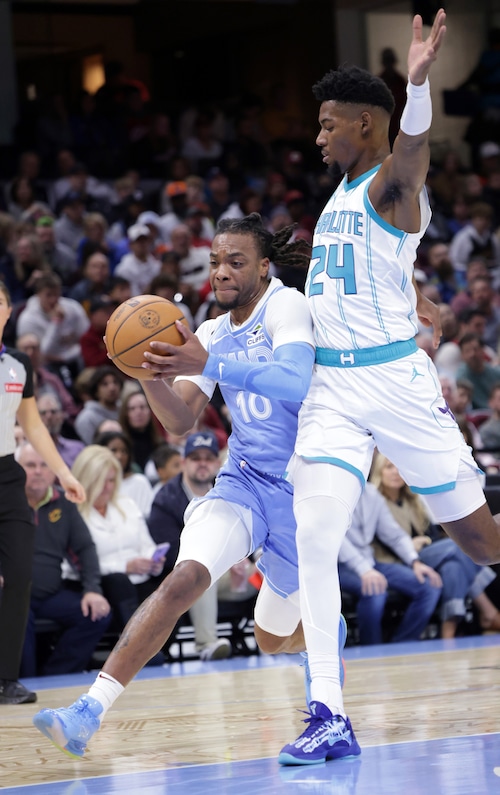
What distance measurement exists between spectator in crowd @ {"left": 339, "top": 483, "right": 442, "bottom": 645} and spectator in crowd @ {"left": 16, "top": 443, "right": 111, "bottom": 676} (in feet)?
5.69

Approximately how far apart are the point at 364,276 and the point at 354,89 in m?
0.65

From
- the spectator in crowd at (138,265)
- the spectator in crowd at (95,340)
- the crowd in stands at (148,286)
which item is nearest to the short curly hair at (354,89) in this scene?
the crowd in stands at (148,286)

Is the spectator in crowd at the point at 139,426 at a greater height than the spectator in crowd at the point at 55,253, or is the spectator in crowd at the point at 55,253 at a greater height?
the spectator in crowd at the point at 55,253

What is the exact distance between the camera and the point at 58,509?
7656 millimetres

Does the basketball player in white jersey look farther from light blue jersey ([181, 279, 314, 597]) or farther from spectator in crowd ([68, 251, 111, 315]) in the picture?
spectator in crowd ([68, 251, 111, 315])

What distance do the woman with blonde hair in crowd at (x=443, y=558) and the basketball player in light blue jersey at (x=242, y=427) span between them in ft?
13.0

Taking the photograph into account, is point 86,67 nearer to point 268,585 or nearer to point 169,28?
point 169,28

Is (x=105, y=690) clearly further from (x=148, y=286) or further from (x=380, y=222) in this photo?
(x=148, y=286)

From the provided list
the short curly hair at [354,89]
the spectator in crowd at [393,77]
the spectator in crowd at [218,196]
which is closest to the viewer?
the short curly hair at [354,89]

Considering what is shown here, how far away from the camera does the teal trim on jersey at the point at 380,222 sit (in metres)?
4.01

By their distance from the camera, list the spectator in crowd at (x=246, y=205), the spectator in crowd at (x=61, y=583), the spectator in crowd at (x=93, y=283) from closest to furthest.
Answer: the spectator in crowd at (x=61, y=583) < the spectator in crowd at (x=93, y=283) < the spectator in crowd at (x=246, y=205)

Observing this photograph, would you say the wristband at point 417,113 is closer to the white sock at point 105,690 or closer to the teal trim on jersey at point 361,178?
the teal trim on jersey at point 361,178

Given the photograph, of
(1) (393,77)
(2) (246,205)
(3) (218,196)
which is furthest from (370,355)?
(1) (393,77)

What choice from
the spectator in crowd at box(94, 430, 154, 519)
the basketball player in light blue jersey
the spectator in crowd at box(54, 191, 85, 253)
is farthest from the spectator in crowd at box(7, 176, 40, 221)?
the basketball player in light blue jersey
